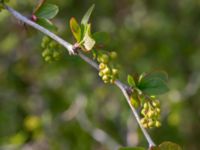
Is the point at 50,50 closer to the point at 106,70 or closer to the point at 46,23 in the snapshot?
the point at 46,23

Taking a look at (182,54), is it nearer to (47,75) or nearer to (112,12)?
(112,12)

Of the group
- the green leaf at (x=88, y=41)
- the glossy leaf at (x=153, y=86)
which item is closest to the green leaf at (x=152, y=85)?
the glossy leaf at (x=153, y=86)

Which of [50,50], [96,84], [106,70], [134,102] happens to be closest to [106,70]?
[106,70]

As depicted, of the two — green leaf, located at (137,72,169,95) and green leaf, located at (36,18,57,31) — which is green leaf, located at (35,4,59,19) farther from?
green leaf, located at (137,72,169,95)

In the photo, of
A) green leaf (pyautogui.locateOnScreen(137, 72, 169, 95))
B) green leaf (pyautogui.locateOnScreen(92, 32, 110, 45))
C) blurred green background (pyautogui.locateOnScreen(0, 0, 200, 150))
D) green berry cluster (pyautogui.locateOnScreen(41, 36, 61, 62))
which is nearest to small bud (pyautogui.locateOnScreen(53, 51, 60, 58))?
green berry cluster (pyautogui.locateOnScreen(41, 36, 61, 62))

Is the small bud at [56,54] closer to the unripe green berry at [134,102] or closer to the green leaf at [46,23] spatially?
the green leaf at [46,23]

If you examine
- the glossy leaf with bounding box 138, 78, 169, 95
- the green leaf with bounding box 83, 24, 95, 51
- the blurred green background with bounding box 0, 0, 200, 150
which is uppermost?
the green leaf with bounding box 83, 24, 95, 51

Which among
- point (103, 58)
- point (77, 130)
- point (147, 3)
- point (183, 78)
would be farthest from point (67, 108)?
point (103, 58)
